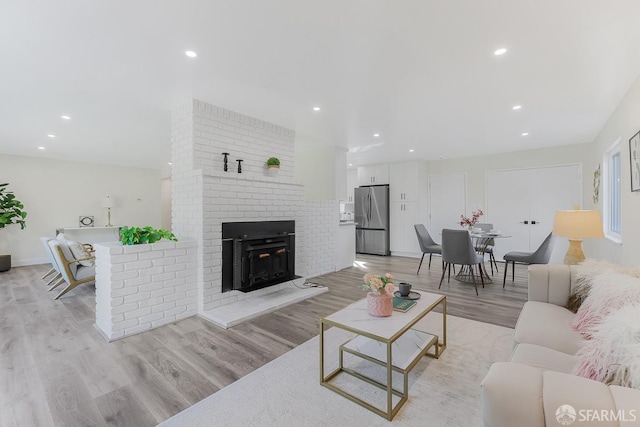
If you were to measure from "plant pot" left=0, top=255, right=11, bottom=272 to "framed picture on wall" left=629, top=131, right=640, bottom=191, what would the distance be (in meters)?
9.65

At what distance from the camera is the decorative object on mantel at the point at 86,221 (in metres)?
6.88

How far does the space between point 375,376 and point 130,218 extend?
26.4ft

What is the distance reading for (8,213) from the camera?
226 inches

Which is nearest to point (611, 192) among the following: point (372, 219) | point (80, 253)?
point (372, 219)

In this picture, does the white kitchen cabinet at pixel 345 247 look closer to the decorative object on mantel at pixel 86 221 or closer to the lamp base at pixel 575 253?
the lamp base at pixel 575 253

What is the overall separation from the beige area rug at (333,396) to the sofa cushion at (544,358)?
0.45 meters

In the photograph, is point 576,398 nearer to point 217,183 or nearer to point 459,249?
point 217,183

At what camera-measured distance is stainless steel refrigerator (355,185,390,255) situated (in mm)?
7316

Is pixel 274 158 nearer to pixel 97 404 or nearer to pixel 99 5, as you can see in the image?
pixel 99 5

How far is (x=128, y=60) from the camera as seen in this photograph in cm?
235

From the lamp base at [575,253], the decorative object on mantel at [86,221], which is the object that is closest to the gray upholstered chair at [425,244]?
the lamp base at [575,253]

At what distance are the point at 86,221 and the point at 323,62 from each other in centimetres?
747

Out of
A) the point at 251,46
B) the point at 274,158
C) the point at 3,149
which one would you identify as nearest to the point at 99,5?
the point at 251,46

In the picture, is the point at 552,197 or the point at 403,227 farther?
the point at 403,227
